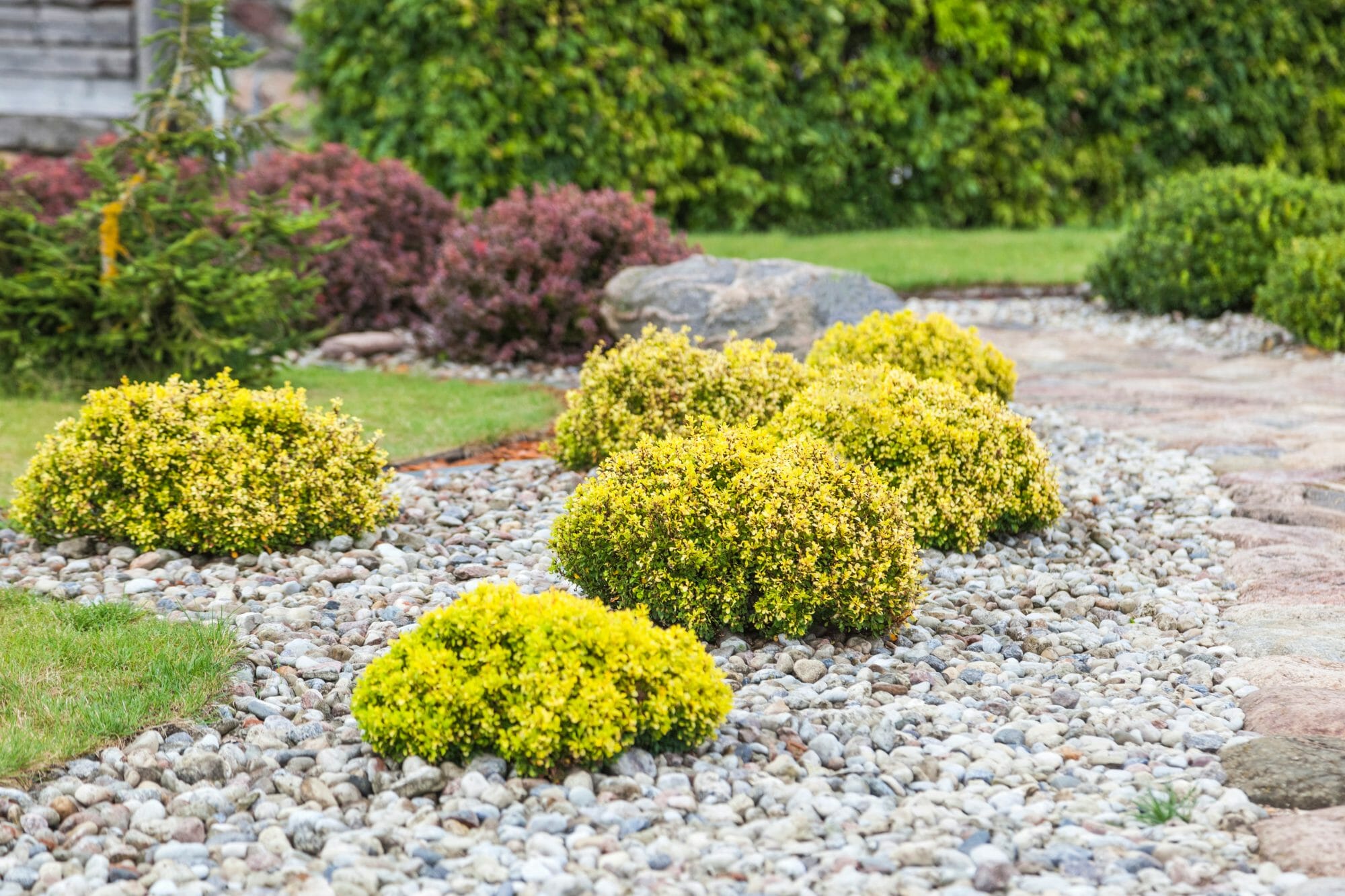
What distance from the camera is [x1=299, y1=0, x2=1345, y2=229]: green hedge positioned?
1240cm

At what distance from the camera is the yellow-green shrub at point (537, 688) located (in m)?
3.08

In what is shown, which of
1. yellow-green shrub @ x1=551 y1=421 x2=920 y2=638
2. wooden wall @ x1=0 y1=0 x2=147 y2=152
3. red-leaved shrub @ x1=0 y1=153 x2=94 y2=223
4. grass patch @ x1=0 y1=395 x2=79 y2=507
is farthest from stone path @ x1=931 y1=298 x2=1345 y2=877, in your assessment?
wooden wall @ x1=0 y1=0 x2=147 y2=152

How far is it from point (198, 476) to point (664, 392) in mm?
1888

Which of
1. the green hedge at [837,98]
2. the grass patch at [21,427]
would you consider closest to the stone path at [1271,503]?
the green hedge at [837,98]

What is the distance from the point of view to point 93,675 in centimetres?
354

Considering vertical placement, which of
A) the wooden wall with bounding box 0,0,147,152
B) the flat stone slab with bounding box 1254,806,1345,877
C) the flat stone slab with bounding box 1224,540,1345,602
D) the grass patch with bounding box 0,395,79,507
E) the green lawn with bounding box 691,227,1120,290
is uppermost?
the wooden wall with bounding box 0,0,147,152

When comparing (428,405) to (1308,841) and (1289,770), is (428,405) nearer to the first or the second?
(1289,770)

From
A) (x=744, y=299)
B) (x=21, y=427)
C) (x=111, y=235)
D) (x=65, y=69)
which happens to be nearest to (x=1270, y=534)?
(x=744, y=299)

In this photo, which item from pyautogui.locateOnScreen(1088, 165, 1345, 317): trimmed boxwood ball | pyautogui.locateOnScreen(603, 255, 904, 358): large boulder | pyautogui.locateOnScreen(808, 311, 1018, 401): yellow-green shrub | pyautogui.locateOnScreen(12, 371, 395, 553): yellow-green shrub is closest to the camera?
pyautogui.locateOnScreen(12, 371, 395, 553): yellow-green shrub

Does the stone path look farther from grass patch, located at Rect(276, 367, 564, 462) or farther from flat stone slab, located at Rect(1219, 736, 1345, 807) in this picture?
grass patch, located at Rect(276, 367, 564, 462)

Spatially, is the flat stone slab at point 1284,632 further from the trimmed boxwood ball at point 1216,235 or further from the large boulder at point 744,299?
the trimmed boxwood ball at point 1216,235

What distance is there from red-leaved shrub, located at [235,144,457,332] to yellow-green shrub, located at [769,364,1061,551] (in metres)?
4.57

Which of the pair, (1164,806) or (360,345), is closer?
(1164,806)

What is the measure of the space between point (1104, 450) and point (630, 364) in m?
2.21
